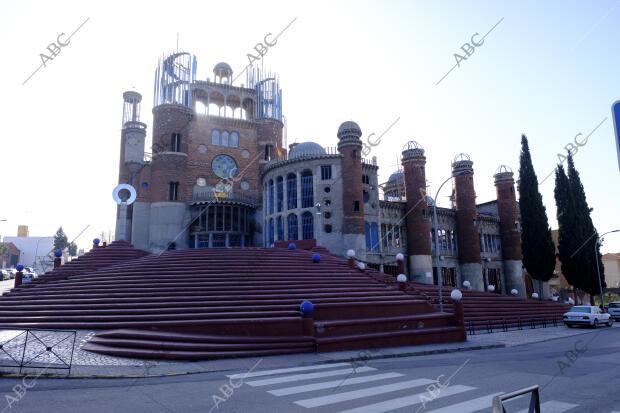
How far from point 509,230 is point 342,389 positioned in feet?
149

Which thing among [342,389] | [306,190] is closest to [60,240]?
[306,190]

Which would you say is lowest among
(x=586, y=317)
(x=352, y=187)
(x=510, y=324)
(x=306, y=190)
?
(x=510, y=324)

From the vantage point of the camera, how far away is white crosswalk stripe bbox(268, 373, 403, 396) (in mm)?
8797

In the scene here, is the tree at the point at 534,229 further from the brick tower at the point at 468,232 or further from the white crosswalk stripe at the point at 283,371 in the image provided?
the white crosswalk stripe at the point at 283,371

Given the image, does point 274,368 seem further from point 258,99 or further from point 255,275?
point 258,99

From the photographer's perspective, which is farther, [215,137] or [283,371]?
[215,137]

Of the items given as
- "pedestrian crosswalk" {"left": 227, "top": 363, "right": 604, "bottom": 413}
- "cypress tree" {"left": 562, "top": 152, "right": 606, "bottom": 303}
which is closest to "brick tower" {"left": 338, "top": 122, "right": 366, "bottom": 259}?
"cypress tree" {"left": 562, "top": 152, "right": 606, "bottom": 303}

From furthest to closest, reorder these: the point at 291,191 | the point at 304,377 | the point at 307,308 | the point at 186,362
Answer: the point at 291,191, the point at 307,308, the point at 186,362, the point at 304,377

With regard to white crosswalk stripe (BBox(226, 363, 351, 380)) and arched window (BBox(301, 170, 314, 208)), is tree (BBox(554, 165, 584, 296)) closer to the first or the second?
arched window (BBox(301, 170, 314, 208))

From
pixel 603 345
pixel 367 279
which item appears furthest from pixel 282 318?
pixel 603 345

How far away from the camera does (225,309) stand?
612 inches

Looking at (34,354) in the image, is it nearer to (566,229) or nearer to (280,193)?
(280,193)

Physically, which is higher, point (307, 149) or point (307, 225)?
point (307, 149)

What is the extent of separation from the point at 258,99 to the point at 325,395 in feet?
154
